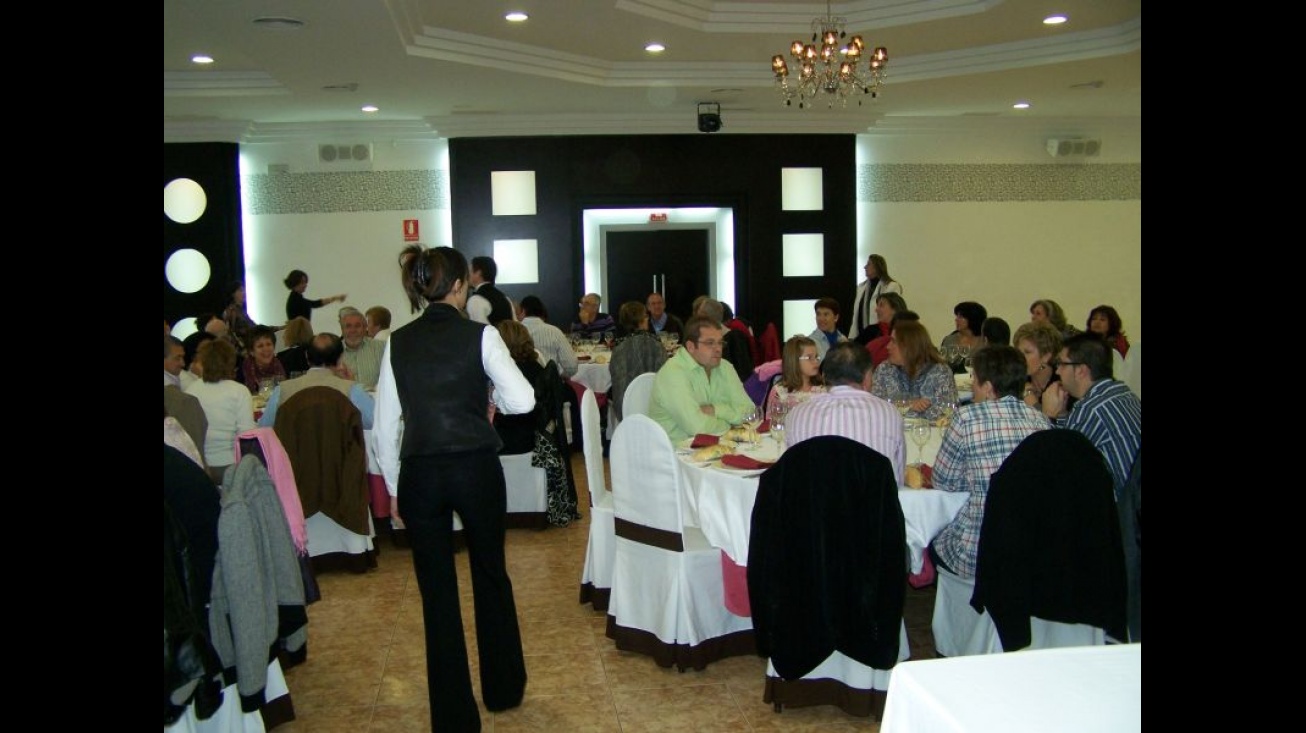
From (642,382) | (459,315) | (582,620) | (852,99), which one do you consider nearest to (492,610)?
(459,315)

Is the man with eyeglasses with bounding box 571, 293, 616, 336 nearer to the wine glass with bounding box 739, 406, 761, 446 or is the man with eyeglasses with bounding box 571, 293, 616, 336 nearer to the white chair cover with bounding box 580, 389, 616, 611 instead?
the wine glass with bounding box 739, 406, 761, 446

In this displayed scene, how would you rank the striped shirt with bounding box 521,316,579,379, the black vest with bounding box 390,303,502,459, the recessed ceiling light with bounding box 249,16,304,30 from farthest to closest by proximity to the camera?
the striped shirt with bounding box 521,316,579,379, the recessed ceiling light with bounding box 249,16,304,30, the black vest with bounding box 390,303,502,459

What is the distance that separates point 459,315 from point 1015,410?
6.23 ft

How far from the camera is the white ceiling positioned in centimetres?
792

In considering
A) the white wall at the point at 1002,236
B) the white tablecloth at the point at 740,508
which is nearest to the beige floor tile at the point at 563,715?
the white tablecloth at the point at 740,508

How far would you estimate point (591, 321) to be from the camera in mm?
10938

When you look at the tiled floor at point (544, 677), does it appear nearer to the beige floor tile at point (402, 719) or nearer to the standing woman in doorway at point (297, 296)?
the beige floor tile at point (402, 719)

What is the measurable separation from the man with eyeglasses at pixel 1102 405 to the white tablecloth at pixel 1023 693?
1942 mm

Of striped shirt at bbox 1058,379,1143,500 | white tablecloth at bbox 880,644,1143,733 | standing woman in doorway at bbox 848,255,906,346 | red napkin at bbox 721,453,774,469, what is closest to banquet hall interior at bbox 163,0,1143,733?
standing woman in doorway at bbox 848,255,906,346

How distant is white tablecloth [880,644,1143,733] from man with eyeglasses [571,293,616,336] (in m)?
8.94

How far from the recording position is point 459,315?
3.59 meters
